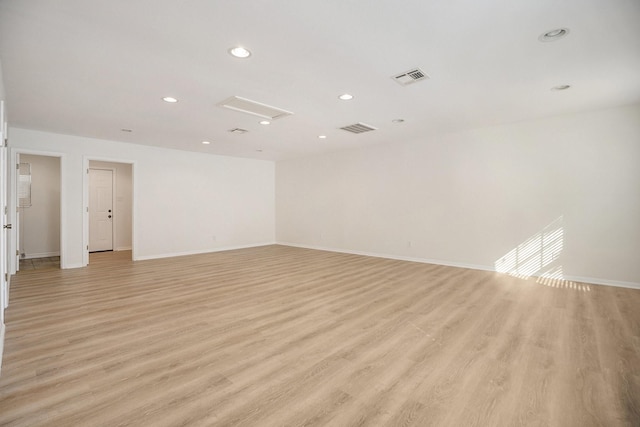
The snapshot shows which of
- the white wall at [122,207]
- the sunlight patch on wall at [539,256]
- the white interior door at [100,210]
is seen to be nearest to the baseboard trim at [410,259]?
the sunlight patch on wall at [539,256]

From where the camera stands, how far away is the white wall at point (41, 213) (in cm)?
702

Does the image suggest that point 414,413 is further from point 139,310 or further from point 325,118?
point 325,118

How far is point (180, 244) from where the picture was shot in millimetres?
7508

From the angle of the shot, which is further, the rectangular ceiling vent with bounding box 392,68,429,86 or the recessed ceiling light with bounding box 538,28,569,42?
the rectangular ceiling vent with bounding box 392,68,429,86

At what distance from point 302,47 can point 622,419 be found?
11.2ft

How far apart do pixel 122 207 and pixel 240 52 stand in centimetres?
747

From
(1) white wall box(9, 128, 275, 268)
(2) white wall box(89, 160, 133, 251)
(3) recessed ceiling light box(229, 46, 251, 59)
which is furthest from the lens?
(2) white wall box(89, 160, 133, 251)

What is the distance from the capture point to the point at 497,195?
5.55 meters

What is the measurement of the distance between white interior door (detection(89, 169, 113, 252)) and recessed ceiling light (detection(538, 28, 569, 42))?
9.44 metres

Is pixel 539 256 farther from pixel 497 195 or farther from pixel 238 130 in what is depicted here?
pixel 238 130

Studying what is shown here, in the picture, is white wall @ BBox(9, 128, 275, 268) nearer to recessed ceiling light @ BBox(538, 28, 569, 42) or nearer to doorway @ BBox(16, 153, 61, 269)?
doorway @ BBox(16, 153, 61, 269)

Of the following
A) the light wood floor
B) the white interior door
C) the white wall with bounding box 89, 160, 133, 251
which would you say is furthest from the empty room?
the white wall with bounding box 89, 160, 133, 251

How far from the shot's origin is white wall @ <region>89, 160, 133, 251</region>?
830 cm

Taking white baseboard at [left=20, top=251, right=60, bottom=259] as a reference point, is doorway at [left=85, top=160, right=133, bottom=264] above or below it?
above
